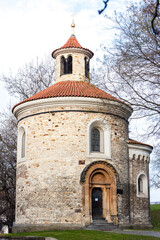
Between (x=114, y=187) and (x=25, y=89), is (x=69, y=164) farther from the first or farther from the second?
(x=25, y=89)

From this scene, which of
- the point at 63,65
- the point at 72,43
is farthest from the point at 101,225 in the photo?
the point at 72,43

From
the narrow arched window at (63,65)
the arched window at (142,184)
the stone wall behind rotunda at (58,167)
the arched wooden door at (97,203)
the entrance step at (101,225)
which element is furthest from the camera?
the narrow arched window at (63,65)

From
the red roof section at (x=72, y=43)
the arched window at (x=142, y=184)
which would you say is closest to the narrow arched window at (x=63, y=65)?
the red roof section at (x=72, y=43)

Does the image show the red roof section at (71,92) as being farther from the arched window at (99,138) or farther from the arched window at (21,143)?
the arched window at (21,143)

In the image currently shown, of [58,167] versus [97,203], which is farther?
[97,203]

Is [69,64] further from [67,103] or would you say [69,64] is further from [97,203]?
[97,203]

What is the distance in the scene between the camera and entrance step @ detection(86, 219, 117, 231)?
19.0 metres

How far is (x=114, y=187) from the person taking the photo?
2062cm

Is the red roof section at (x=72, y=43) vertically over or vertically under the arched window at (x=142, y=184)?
over

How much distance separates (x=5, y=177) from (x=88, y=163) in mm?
12031

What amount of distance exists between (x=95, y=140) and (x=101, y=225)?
4.68 m

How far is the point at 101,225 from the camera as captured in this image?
760 inches

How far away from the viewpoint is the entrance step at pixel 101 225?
19.0 metres

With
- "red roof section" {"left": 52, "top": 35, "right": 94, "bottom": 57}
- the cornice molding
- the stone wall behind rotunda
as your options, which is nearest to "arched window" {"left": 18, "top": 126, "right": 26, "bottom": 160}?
the stone wall behind rotunda
